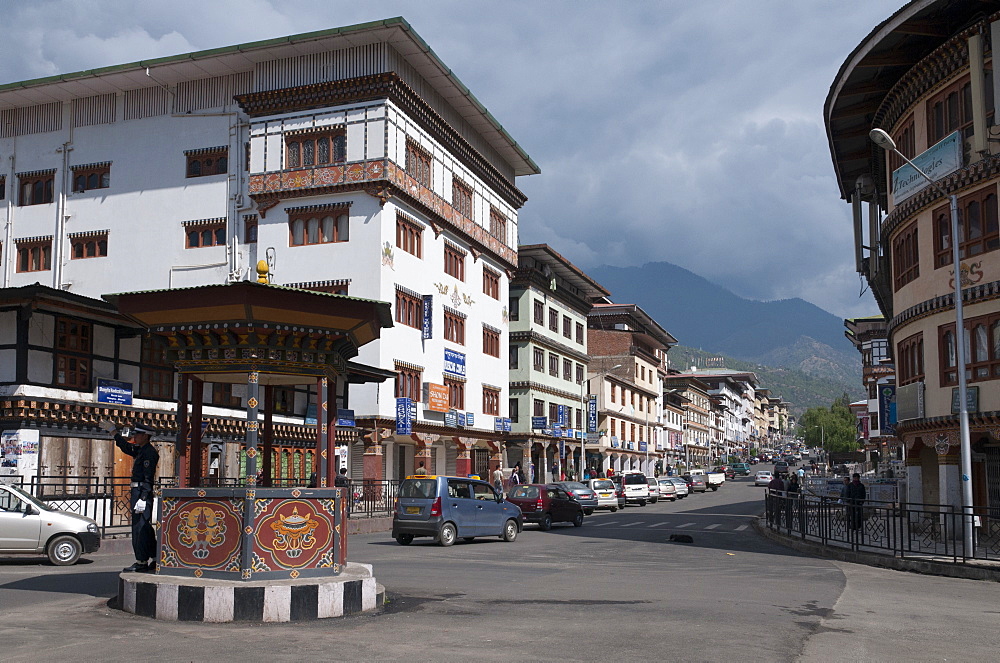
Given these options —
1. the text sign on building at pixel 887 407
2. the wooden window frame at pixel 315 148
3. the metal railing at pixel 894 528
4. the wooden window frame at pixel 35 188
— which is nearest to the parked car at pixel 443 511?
the metal railing at pixel 894 528

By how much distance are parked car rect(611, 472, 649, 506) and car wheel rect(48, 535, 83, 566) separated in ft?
116

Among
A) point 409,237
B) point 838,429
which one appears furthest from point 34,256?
point 838,429

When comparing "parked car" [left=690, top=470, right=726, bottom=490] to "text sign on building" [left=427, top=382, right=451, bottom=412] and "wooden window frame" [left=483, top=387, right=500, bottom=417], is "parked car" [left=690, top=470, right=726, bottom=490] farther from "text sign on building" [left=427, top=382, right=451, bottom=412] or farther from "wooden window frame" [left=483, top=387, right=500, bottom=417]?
"text sign on building" [left=427, top=382, right=451, bottom=412]

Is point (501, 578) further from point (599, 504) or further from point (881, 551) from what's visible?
→ point (599, 504)

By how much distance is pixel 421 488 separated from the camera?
2509 cm

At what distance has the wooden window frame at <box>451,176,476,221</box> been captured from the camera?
1895 inches

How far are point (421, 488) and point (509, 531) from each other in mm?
3059

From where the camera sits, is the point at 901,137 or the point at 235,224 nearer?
the point at 901,137

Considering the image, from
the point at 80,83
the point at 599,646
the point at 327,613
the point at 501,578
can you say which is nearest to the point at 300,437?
the point at 80,83

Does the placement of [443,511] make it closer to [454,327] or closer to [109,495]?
[109,495]

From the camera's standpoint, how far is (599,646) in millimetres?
10109

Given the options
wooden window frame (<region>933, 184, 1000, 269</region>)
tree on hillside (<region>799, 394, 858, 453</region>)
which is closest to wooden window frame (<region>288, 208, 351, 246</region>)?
wooden window frame (<region>933, 184, 1000, 269</region>)

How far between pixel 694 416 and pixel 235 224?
9603 centimetres

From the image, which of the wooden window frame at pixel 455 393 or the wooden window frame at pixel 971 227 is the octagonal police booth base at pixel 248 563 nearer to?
the wooden window frame at pixel 971 227
